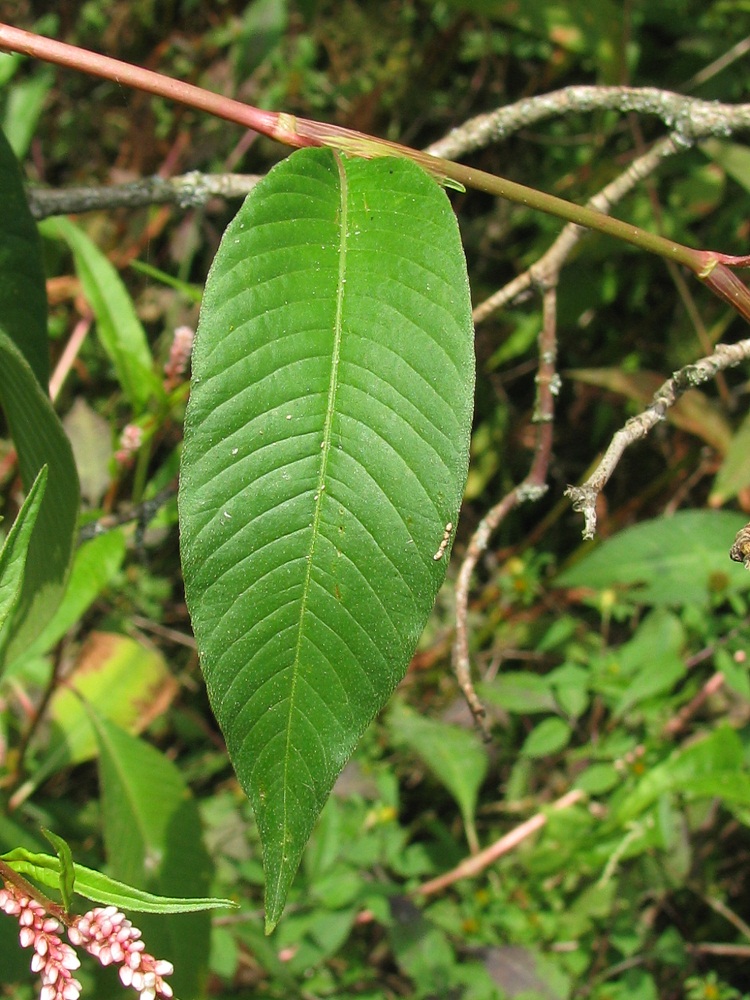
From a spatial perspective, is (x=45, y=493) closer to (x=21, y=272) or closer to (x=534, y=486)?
(x=21, y=272)

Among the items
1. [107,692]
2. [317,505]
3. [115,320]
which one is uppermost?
[115,320]

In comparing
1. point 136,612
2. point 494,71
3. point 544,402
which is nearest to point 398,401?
point 544,402

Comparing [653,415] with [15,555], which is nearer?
[15,555]

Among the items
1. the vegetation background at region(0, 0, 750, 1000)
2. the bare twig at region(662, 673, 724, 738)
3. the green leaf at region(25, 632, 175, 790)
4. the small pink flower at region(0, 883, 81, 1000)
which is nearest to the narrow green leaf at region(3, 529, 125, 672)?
the vegetation background at region(0, 0, 750, 1000)

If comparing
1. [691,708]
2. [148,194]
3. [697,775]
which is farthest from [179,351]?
[691,708]

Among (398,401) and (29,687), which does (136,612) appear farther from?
(398,401)

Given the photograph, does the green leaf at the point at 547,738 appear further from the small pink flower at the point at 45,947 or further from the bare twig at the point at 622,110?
the small pink flower at the point at 45,947
